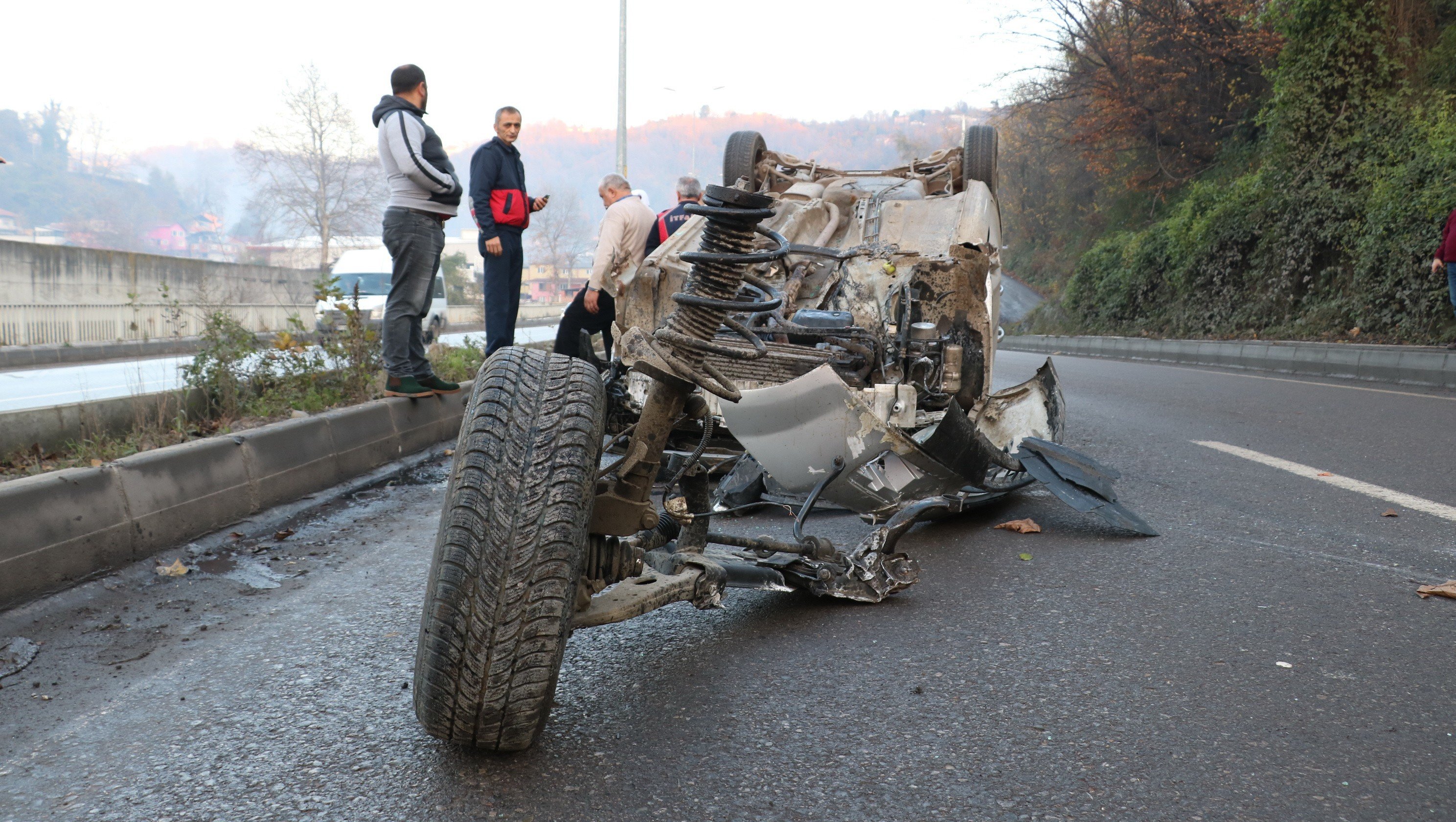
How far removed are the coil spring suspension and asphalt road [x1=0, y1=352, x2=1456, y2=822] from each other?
0.89 metres

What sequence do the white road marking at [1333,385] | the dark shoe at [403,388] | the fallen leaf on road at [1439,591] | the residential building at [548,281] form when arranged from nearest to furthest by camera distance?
the fallen leaf on road at [1439,591]
the dark shoe at [403,388]
the white road marking at [1333,385]
the residential building at [548,281]

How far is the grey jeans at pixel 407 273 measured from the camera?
647 cm

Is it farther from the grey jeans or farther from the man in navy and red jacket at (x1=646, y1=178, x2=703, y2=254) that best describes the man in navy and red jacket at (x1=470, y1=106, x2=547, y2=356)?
the man in navy and red jacket at (x1=646, y1=178, x2=703, y2=254)

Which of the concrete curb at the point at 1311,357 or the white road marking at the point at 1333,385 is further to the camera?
the concrete curb at the point at 1311,357

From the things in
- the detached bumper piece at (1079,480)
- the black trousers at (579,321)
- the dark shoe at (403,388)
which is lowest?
the detached bumper piece at (1079,480)

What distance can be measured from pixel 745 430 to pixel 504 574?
7.58 feet

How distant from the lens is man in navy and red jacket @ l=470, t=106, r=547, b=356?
23.4 feet

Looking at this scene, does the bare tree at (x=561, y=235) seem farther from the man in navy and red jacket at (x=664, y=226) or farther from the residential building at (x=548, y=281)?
the man in navy and red jacket at (x=664, y=226)

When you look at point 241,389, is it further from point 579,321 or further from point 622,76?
point 622,76

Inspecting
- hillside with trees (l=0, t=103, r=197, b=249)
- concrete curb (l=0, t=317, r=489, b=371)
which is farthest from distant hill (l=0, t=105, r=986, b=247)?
concrete curb (l=0, t=317, r=489, b=371)

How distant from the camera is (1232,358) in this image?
56.1ft

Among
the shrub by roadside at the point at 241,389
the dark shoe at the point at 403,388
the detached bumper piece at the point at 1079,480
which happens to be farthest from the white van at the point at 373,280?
the detached bumper piece at the point at 1079,480

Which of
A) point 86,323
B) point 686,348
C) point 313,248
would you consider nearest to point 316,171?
point 313,248

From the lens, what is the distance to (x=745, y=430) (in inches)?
167
